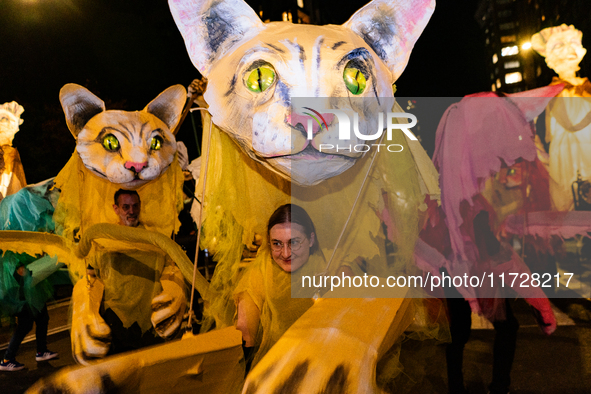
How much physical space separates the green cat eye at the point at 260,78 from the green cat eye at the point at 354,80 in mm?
171

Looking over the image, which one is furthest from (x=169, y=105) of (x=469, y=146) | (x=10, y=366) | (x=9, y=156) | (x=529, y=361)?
(x=529, y=361)

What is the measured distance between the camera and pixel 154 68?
3475 mm

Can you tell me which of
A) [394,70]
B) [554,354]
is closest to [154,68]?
[394,70]

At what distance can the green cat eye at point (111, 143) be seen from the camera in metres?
1.69

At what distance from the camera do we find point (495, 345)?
5.16 ft

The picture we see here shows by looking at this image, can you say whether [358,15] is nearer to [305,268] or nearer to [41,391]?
[305,268]

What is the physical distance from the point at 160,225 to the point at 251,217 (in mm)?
797

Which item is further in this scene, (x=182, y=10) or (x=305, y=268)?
(x=305, y=268)

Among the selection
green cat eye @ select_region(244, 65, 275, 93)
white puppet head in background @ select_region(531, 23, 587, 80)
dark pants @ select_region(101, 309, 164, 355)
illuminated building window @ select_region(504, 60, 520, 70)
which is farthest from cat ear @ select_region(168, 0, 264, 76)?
illuminated building window @ select_region(504, 60, 520, 70)

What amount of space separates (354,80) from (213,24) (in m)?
0.41

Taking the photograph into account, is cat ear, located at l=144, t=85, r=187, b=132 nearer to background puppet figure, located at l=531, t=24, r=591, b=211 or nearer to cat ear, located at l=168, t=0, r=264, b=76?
cat ear, located at l=168, t=0, r=264, b=76

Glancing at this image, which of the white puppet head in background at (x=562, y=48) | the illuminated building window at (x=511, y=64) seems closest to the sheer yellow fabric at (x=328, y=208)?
the white puppet head in background at (x=562, y=48)

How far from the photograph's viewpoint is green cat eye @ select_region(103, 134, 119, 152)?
1.69 meters

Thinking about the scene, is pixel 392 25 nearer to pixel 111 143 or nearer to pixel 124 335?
pixel 111 143
